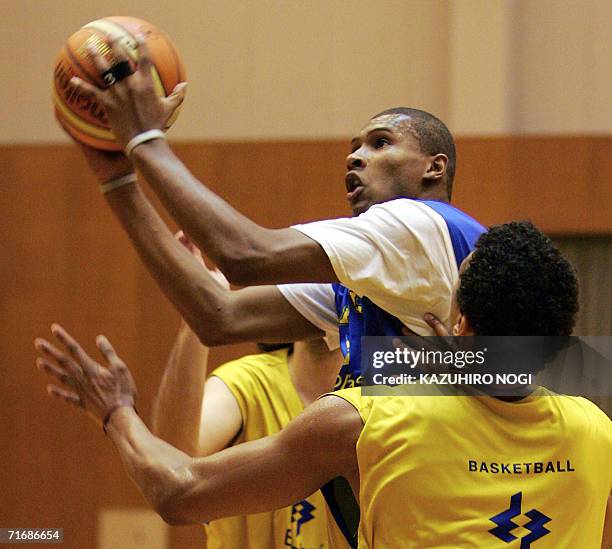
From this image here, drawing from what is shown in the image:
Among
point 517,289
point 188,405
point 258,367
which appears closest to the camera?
point 517,289

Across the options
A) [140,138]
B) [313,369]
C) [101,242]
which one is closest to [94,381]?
[140,138]

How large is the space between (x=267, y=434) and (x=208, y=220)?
114 cm

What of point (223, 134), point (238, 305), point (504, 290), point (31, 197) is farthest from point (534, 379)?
point (31, 197)

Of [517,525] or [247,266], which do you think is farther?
[247,266]

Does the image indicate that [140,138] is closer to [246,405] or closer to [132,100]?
[132,100]

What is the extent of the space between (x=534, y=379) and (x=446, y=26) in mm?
3083

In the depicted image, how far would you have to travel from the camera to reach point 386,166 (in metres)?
2.30

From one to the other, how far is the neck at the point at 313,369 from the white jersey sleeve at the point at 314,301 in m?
0.47

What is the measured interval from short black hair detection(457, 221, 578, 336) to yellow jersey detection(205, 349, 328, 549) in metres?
1.22

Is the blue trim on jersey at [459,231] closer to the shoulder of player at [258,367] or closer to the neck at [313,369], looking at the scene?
the neck at [313,369]

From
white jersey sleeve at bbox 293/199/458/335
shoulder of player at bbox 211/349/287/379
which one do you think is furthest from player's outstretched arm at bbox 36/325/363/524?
shoulder of player at bbox 211/349/287/379

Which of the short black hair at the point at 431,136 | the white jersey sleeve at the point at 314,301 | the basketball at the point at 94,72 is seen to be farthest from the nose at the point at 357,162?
the basketball at the point at 94,72

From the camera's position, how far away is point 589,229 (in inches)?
179

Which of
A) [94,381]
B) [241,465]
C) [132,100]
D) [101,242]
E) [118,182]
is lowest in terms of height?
[241,465]
